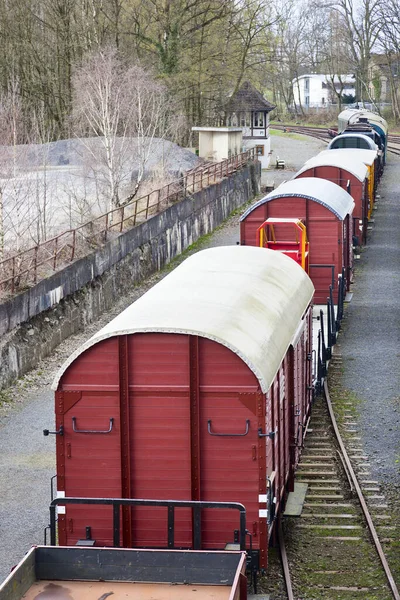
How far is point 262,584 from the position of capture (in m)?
11.1

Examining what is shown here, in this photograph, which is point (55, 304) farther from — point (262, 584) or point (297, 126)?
point (297, 126)

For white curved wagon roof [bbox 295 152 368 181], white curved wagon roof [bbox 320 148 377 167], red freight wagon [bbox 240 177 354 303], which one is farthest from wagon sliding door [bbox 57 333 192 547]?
white curved wagon roof [bbox 320 148 377 167]

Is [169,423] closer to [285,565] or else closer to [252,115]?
[285,565]

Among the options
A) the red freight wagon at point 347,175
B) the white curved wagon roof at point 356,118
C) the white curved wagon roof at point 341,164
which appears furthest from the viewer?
the white curved wagon roof at point 356,118

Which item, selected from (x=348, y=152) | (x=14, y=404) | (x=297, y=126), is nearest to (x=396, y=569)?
(x=14, y=404)

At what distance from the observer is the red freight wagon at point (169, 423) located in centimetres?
1024

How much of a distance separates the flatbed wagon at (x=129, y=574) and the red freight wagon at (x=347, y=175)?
74.6 feet

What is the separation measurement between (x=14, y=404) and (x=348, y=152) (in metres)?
23.7

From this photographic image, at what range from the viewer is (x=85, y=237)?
28.3m

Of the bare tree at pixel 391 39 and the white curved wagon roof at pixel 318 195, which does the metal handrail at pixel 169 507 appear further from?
the bare tree at pixel 391 39

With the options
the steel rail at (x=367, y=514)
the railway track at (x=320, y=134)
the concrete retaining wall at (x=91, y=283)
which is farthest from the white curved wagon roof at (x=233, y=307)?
the railway track at (x=320, y=134)

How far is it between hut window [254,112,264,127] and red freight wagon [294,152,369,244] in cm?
2808

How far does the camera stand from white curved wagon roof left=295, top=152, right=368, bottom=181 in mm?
31625

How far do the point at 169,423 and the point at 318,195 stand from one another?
14231 mm
